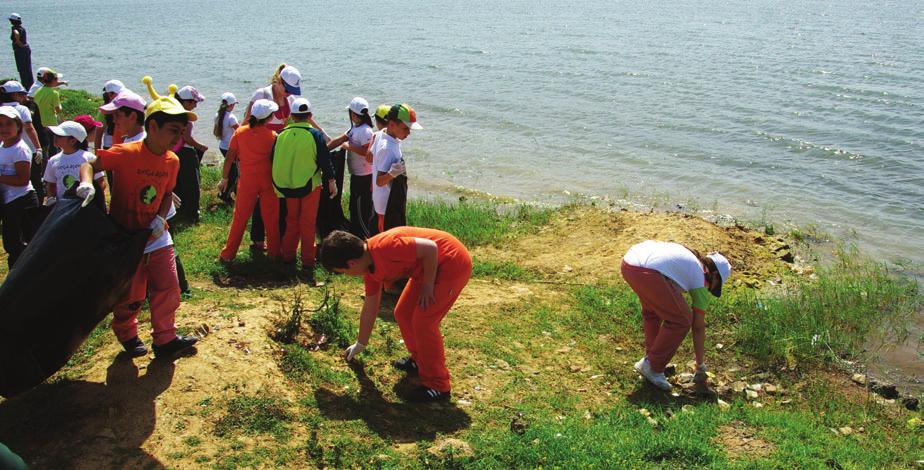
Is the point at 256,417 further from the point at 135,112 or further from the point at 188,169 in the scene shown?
the point at 188,169

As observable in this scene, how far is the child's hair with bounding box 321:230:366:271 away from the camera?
5.25m

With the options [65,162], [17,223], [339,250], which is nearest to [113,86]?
[17,223]

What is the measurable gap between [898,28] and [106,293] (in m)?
36.4

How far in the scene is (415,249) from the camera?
17.8 ft

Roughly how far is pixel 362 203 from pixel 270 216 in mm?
1254

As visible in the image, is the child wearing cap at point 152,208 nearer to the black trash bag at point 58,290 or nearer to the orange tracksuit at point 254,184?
the black trash bag at point 58,290

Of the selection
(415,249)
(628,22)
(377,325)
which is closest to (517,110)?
(377,325)

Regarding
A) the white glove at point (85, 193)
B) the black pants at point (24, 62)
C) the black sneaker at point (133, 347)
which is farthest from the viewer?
the black pants at point (24, 62)

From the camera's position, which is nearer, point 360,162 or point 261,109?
point 261,109

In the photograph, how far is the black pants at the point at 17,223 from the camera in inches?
310

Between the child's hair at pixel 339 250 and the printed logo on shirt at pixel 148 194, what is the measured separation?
1.31 metres

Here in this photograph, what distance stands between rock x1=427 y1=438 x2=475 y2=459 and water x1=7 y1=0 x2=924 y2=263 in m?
9.54

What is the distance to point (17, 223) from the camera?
315 inches

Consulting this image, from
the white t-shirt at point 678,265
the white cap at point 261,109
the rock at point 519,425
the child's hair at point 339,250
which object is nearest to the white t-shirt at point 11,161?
the white cap at point 261,109
